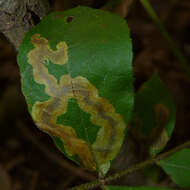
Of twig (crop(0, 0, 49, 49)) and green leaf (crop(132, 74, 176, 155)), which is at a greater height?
twig (crop(0, 0, 49, 49))

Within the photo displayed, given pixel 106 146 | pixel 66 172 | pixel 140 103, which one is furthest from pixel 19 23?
pixel 66 172

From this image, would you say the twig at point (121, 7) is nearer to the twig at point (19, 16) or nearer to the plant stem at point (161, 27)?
the plant stem at point (161, 27)

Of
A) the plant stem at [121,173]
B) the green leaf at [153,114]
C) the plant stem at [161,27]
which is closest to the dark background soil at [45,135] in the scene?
the plant stem at [161,27]

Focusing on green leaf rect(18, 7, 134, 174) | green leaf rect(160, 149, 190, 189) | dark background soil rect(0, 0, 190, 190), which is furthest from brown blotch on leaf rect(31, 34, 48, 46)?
dark background soil rect(0, 0, 190, 190)

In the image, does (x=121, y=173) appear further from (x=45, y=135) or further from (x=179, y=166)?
(x=45, y=135)

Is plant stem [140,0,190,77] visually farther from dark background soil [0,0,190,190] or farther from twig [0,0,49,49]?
twig [0,0,49,49]

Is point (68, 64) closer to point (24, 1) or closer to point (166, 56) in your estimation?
point (24, 1)
